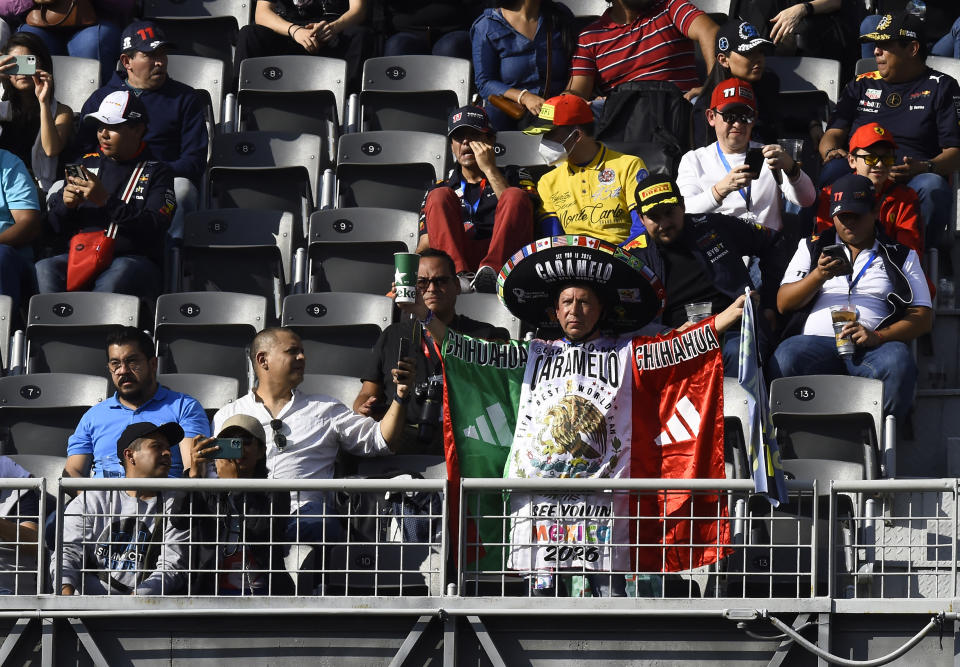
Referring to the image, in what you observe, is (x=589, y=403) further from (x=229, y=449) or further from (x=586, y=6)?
(x=586, y=6)

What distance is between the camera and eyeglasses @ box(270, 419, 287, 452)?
26.6 ft

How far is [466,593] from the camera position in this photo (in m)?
7.13

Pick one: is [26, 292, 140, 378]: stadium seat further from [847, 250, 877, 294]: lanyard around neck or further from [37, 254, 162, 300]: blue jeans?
[847, 250, 877, 294]: lanyard around neck

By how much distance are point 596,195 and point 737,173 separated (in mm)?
740

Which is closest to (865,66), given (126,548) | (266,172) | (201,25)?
(266,172)

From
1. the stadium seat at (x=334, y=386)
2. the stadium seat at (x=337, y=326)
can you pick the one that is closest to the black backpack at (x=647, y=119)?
the stadium seat at (x=337, y=326)

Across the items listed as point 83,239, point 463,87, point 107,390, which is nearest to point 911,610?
point 107,390

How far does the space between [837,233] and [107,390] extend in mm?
3721

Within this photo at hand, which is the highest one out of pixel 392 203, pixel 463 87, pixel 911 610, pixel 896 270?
pixel 463 87

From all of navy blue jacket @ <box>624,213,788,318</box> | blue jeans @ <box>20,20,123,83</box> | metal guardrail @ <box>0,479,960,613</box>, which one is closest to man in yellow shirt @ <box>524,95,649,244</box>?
navy blue jacket @ <box>624,213,788,318</box>

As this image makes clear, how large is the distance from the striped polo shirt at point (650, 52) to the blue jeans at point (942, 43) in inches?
50.9

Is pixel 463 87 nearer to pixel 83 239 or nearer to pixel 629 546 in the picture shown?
pixel 83 239

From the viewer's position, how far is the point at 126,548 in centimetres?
718

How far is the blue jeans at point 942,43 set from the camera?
11977mm
